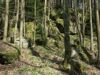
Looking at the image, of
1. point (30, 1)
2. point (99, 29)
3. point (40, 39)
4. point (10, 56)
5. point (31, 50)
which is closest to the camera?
point (10, 56)

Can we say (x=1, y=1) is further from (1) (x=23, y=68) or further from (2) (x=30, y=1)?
(1) (x=23, y=68)

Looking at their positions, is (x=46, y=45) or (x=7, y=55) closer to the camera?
(x=7, y=55)

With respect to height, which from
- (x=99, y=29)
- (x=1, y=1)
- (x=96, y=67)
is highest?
(x=1, y=1)

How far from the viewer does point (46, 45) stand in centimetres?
2844

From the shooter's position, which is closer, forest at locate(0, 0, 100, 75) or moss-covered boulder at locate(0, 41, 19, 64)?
forest at locate(0, 0, 100, 75)

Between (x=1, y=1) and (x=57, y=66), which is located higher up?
(x=1, y=1)

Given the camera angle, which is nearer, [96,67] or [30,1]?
[96,67]

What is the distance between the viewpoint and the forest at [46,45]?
16594mm

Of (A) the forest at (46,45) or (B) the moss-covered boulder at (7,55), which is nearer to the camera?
(A) the forest at (46,45)

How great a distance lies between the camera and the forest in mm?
16594

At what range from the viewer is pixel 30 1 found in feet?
104

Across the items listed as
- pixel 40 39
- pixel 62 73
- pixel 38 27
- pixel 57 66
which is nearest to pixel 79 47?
pixel 40 39

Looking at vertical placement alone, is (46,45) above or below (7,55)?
below

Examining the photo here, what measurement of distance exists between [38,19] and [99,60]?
51.6 ft
